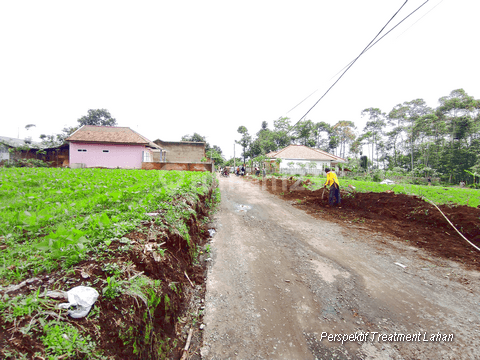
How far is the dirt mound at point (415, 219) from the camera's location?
176 inches

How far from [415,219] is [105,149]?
81.7ft

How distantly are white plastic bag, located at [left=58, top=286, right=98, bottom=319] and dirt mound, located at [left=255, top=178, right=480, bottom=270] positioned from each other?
600 centimetres

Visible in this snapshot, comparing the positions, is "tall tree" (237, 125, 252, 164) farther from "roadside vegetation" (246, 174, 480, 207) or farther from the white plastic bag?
the white plastic bag

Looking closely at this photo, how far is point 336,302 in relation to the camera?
279 cm

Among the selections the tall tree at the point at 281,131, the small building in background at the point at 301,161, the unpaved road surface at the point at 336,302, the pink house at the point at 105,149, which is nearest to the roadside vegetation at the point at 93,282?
the unpaved road surface at the point at 336,302

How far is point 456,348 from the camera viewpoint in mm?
2117

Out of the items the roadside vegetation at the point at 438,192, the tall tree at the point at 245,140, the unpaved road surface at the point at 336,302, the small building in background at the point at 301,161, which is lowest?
the unpaved road surface at the point at 336,302

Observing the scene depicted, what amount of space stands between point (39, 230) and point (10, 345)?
1705 mm

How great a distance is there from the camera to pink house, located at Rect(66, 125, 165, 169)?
20156 millimetres

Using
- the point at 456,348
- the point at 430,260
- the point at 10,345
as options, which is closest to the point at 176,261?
the point at 10,345

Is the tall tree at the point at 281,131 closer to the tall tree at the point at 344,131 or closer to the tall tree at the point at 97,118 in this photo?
the tall tree at the point at 344,131

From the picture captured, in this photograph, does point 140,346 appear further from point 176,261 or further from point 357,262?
point 357,262

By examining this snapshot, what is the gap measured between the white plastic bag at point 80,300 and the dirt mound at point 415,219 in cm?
600

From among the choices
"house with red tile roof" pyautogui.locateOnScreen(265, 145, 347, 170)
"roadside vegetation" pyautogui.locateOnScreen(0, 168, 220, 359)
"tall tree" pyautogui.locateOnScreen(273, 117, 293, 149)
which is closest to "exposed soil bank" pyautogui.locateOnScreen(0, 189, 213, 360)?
"roadside vegetation" pyautogui.locateOnScreen(0, 168, 220, 359)
